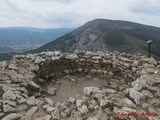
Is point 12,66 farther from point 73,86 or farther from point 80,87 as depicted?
point 80,87

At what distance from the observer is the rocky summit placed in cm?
1152

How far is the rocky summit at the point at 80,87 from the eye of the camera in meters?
11.5

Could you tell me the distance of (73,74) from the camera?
1920cm

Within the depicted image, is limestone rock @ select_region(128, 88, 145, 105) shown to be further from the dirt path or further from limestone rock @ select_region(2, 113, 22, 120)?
limestone rock @ select_region(2, 113, 22, 120)

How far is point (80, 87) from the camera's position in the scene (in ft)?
57.5

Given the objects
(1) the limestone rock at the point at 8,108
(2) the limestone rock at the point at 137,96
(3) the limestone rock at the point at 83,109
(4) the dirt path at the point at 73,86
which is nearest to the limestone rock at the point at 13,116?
(1) the limestone rock at the point at 8,108

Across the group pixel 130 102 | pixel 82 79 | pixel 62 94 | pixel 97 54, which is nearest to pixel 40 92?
pixel 62 94

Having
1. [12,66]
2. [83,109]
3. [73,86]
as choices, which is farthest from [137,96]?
[12,66]

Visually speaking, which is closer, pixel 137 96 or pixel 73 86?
pixel 137 96

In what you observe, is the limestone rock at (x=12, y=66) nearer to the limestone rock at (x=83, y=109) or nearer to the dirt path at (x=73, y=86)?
the dirt path at (x=73, y=86)

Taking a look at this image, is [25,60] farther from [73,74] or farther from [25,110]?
[25,110]

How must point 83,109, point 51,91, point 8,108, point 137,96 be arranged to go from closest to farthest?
1. point 83,109
2. point 8,108
3. point 137,96
4. point 51,91

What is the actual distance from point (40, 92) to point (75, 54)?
243 inches

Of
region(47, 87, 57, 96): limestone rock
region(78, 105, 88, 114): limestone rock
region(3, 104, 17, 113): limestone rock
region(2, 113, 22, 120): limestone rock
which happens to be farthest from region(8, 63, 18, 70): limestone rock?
region(78, 105, 88, 114): limestone rock
